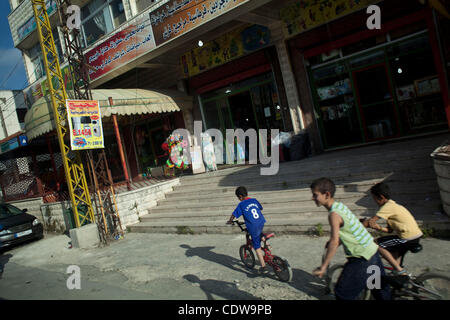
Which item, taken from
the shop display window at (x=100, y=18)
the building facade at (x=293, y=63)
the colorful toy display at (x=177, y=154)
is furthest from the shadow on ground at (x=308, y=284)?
the shop display window at (x=100, y=18)

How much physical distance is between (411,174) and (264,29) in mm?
6659

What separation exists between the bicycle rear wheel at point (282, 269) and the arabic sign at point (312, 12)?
24.3 feet

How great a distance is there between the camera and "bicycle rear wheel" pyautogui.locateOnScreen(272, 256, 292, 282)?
14.1 feet

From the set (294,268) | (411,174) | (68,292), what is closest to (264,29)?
(411,174)

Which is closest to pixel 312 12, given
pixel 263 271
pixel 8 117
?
pixel 263 271

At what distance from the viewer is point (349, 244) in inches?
112

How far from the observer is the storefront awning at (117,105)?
33.1ft

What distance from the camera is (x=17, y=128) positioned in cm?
2288

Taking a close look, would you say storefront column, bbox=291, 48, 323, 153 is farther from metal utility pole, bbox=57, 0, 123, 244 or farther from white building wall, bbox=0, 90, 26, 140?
white building wall, bbox=0, 90, 26, 140

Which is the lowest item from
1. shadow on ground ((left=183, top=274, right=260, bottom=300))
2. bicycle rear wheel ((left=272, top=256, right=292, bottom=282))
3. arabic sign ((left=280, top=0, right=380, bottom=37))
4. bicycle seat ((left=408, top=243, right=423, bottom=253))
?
shadow on ground ((left=183, top=274, right=260, bottom=300))

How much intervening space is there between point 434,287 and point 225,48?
1016 centimetres

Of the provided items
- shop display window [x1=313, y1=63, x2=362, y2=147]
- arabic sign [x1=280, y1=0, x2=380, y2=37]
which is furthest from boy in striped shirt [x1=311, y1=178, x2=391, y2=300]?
shop display window [x1=313, y1=63, x2=362, y2=147]

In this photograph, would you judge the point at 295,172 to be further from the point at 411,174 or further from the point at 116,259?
the point at 116,259

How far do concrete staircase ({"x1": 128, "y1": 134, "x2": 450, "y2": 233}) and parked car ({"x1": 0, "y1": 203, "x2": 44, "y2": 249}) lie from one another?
443cm
